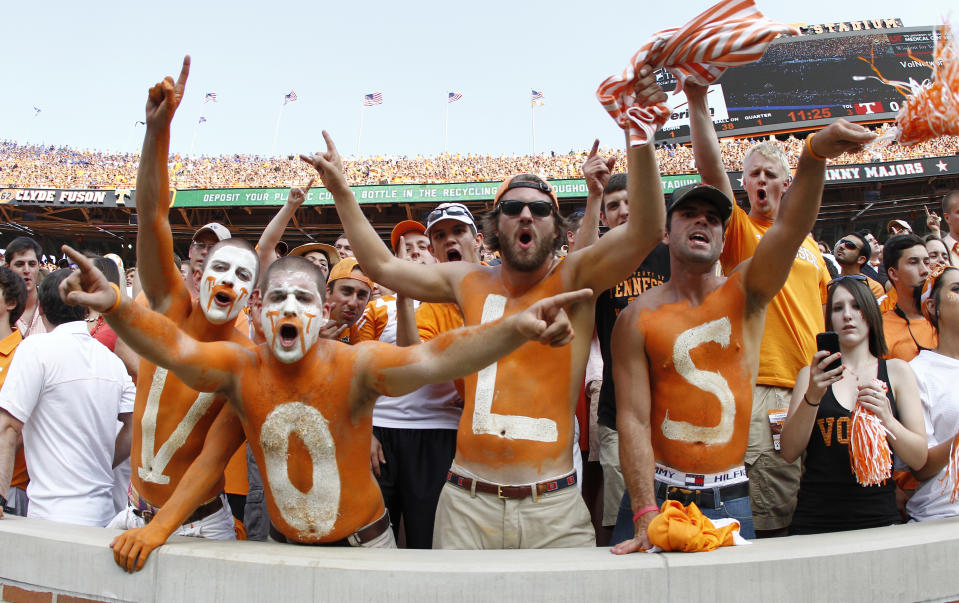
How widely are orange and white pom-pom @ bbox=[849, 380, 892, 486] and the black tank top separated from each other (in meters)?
0.10

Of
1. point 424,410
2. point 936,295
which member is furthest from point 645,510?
point 936,295

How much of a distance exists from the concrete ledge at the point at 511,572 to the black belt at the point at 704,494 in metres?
0.25

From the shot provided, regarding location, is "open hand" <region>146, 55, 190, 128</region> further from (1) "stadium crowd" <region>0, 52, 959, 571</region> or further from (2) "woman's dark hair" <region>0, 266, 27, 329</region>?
(2) "woman's dark hair" <region>0, 266, 27, 329</region>

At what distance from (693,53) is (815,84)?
37.2 meters

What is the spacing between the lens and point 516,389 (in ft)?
8.71

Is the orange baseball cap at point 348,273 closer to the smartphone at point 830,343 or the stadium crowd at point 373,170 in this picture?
the smartphone at point 830,343

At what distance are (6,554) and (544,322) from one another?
2.40 metres

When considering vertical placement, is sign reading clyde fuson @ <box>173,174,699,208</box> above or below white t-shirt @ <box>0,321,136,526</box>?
above

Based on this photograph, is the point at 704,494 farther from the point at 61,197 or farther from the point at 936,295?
the point at 61,197

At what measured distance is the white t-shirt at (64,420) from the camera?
3.24 meters

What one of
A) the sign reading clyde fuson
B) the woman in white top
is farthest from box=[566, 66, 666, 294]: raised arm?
the sign reading clyde fuson

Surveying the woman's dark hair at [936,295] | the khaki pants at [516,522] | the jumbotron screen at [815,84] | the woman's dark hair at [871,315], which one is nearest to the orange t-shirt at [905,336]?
the woman's dark hair at [936,295]

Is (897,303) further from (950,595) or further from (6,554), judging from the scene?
(6,554)

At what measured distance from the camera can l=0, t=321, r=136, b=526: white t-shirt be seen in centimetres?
324
